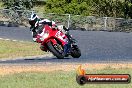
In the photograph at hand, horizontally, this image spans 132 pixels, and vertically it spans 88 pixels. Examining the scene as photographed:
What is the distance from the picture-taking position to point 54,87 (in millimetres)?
10555

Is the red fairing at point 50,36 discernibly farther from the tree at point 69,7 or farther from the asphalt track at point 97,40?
the tree at point 69,7

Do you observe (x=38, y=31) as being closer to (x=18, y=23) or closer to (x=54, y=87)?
(x=54, y=87)

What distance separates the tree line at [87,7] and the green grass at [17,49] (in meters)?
12.7

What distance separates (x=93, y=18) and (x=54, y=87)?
30.4 m

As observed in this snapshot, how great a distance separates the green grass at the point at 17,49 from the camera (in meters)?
24.2

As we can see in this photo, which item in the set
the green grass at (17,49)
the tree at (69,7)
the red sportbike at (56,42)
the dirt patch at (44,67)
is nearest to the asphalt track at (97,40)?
the green grass at (17,49)

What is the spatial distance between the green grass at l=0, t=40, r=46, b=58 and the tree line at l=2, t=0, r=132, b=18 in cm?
1274

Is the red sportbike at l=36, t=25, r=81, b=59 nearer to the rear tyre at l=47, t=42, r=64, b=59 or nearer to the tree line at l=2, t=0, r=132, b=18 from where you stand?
the rear tyre at l=47, t=42, r=64, b=59

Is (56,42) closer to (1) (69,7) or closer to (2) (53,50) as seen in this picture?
(2) (53,50)

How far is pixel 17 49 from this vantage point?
2611 centimetres

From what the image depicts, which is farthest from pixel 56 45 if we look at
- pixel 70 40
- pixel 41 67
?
pixel 41 67

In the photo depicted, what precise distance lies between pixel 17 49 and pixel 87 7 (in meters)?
17.0

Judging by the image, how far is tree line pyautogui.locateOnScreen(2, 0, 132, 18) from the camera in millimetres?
41438

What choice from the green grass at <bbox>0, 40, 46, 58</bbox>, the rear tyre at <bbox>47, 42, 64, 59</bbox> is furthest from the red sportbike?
the green grass at <bbox>0, 40, 46, 58</bbox>
